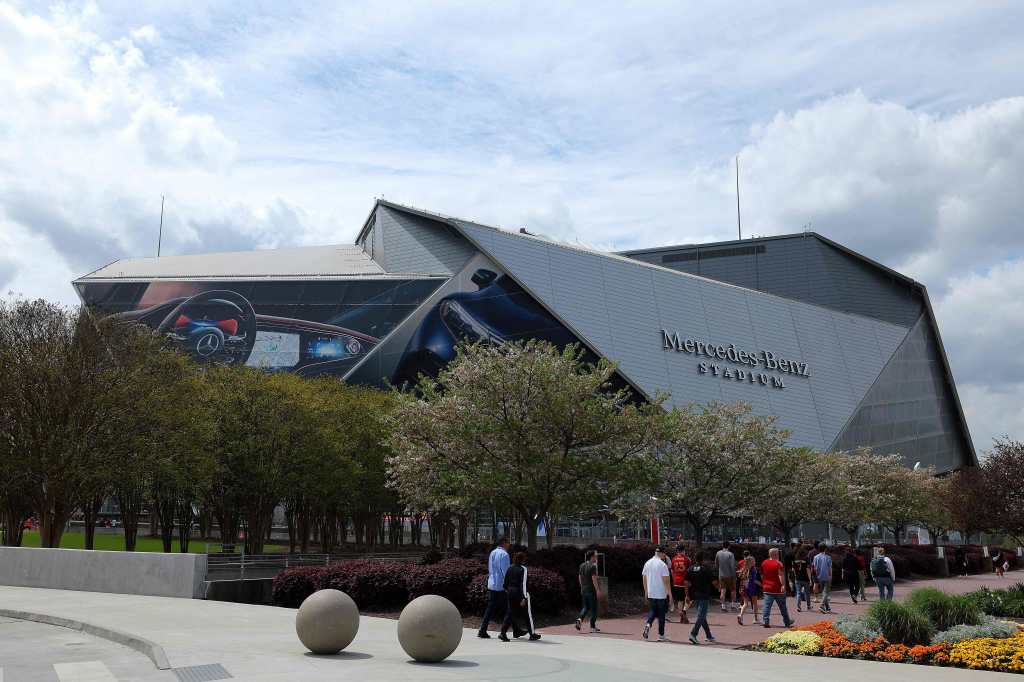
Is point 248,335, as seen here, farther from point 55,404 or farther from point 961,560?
point 961,560

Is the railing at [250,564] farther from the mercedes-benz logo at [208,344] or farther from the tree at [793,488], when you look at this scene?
the mercedes-benz logo at [208,344]

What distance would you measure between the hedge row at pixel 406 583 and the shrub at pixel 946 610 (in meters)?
7.71

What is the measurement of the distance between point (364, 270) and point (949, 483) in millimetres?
44811

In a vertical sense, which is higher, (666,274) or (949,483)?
(666,274)

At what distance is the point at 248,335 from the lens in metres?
70.9

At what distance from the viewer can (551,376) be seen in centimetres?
2881

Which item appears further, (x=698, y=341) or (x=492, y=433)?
(x=698, y=341)

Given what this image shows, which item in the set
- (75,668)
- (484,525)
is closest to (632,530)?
(484,525)

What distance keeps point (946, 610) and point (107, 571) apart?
20.1 metres

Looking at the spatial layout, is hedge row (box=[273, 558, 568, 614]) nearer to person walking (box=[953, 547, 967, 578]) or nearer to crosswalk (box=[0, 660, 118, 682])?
crosswalk (box=[0, 660, 118, 682])

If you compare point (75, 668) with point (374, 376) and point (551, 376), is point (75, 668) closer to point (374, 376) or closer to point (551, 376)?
point (551, 376)

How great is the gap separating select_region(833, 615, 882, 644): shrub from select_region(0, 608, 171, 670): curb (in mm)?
10706

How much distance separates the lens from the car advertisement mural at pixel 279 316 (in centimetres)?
6912

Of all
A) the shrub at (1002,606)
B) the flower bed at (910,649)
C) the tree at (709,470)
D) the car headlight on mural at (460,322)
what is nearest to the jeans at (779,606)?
the flower bed at (910,649)
